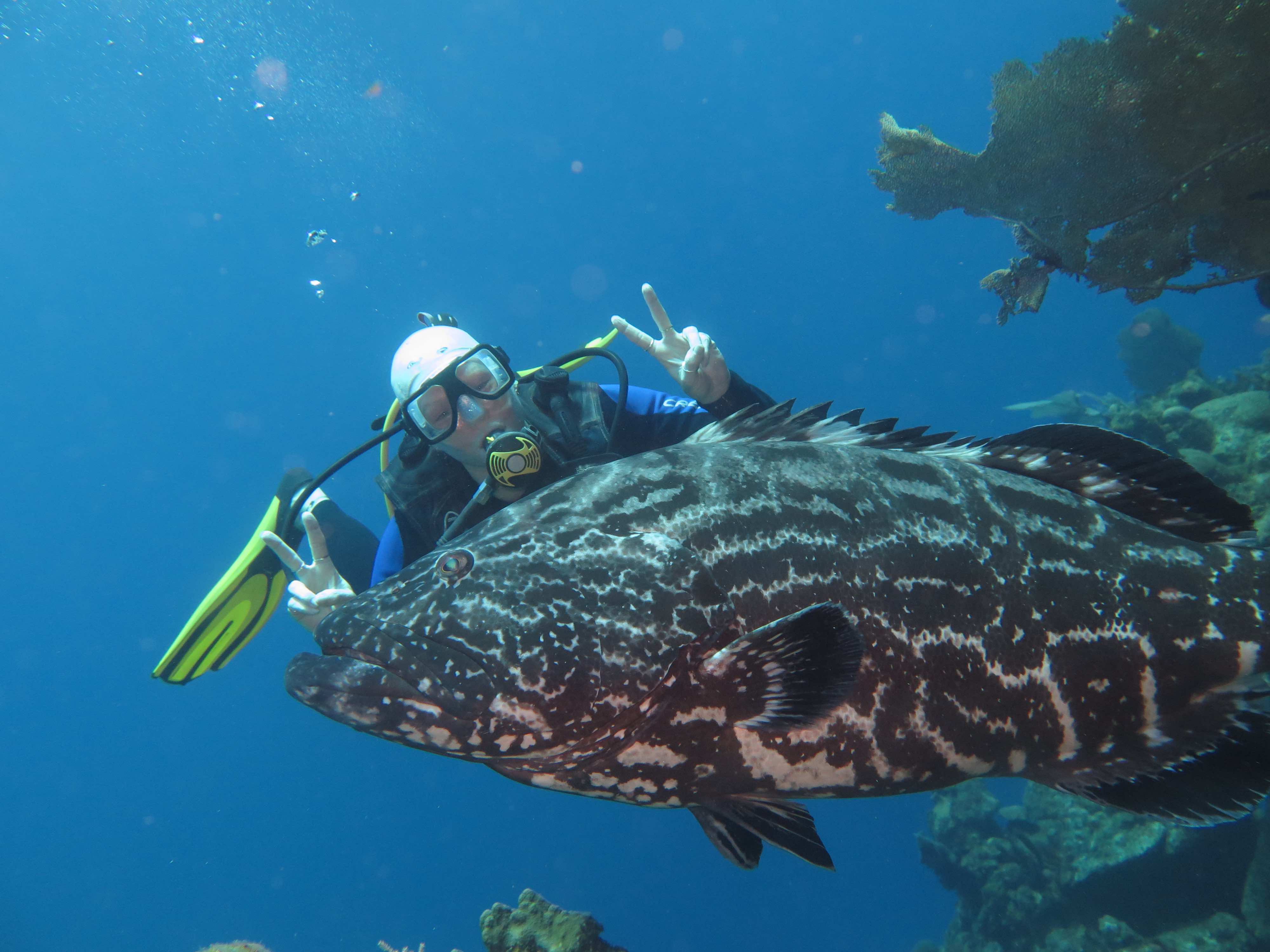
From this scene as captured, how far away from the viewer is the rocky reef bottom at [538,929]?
3029 millimetres

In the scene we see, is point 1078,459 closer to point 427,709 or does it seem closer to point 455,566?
point 455,566

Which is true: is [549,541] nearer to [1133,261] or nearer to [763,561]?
[763,561]

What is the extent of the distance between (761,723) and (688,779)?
30 cm

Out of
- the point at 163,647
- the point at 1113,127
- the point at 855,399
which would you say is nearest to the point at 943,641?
the point at 1113,127

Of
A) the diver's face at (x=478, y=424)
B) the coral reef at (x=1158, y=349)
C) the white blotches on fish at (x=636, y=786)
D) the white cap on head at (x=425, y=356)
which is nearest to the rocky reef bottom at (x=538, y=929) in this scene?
the white blotches on fish at (x=636, y=786)

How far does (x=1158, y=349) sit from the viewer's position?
64.7ft

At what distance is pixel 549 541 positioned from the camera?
2.03 meters

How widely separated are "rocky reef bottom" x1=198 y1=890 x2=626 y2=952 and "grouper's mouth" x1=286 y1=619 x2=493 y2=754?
1949mm

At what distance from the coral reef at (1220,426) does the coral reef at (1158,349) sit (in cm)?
919

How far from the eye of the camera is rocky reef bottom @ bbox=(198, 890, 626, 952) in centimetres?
303

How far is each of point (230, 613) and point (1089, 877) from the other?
13389mm

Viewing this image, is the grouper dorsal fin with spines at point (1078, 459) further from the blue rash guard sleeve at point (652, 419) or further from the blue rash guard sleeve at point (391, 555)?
the blue rash guard sleeve at point (391, 555)

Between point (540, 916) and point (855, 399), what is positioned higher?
point (855, 399)

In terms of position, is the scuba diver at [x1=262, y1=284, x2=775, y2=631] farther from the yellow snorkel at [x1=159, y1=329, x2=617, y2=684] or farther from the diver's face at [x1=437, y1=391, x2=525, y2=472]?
the yellow snorkel at [x1=159, y1=329, x2=617, y2=684]
